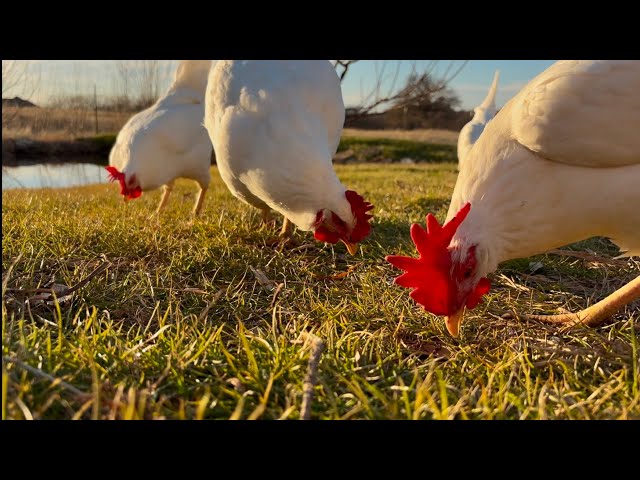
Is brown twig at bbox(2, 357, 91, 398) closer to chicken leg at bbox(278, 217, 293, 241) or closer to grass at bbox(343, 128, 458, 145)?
chicken leg at bbox(278, 217, 293, 241)

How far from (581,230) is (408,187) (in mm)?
5199

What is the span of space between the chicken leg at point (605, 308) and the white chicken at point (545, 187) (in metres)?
0.02

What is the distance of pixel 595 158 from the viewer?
1735mm

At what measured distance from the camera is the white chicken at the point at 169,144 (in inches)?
204

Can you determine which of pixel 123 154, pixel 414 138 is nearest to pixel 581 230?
pixel 123 154

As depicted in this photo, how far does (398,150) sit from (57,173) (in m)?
11.7

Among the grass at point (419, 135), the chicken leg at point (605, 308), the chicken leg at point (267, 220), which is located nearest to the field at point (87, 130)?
the grass at point (419, 135)

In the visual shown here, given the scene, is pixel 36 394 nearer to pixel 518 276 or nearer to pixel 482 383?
pixel 482 383

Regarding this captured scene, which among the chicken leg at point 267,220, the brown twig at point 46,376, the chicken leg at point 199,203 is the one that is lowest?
the chicken leg at point 199,203

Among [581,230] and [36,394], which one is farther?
[581,230]

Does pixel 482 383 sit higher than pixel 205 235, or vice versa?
pixel 482 383

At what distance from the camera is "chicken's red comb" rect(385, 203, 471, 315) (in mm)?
1757

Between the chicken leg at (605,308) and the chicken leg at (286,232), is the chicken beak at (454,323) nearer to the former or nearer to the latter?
the chicken leg at (605,308)

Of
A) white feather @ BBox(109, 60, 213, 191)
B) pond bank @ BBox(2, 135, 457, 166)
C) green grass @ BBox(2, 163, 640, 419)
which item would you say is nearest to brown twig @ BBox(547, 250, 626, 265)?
green grass @ BBox(2, 163, 640, 419)
